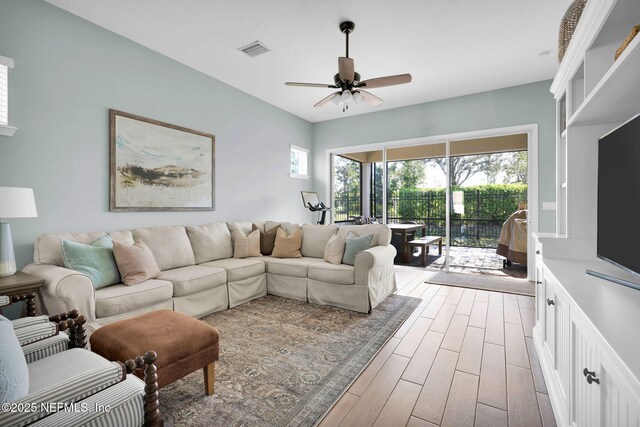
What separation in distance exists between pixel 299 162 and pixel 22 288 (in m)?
4.72

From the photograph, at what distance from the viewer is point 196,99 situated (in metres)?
4.03

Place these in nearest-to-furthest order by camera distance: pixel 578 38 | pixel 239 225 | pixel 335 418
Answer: pixel 335 418
pixel 578 38
pixel 239 225

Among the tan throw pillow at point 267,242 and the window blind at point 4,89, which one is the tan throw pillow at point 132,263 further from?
the tan throw pillow at point 267,242

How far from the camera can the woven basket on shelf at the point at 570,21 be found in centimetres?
199

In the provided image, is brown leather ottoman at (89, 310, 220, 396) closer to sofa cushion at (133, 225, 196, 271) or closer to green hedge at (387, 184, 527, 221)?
sofa cushion at (133, 225, 196, 271)

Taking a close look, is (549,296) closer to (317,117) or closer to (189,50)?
(189,50)

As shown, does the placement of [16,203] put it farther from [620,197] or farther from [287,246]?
[620,197]

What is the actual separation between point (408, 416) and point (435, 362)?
678 millimetres

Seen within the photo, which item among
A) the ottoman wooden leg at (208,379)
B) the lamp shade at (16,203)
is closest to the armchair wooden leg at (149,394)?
the ottoman wooden leg at (208,379)

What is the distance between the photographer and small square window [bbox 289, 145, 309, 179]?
596 cm

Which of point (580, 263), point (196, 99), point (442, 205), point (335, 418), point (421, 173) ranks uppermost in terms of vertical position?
point (196, 99)

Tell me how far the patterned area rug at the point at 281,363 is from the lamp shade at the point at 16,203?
159cm

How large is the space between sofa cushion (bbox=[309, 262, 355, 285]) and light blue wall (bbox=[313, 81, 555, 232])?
119 inches

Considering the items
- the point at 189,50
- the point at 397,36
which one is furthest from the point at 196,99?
the point at 397,36
